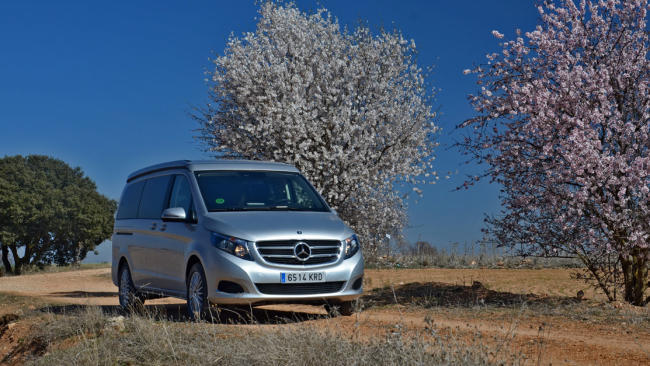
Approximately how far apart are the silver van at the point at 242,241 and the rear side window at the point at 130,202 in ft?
2.12

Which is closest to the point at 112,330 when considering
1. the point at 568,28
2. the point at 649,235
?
the point at 649,235

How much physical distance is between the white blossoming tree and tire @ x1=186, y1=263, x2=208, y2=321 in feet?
29.9

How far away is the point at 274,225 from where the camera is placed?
929 cm

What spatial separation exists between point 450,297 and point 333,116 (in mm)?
6531

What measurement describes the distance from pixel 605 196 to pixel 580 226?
2.39 ft

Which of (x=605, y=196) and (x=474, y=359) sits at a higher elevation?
(x=605, y=196)

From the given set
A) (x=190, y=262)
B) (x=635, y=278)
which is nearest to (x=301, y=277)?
(x=190, y=262)

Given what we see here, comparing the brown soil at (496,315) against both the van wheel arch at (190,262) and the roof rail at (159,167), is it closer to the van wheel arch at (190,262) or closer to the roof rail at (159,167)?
the van wheel arch at (190,262)

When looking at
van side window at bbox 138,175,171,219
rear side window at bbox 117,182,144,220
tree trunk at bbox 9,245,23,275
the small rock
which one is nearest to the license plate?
the small rock

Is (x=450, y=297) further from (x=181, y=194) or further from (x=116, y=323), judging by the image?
(x=116, y=323)

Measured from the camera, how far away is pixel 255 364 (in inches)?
259

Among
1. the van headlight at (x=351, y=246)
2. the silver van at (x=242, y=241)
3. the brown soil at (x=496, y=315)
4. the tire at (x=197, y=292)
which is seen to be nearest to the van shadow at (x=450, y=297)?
the brown soil at (x=496, y=315)

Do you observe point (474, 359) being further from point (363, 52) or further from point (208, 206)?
point (363, 52)

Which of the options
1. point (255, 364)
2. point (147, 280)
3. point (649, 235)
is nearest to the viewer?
point (255, 364)
